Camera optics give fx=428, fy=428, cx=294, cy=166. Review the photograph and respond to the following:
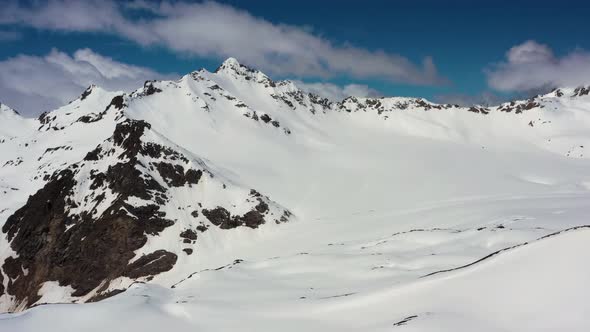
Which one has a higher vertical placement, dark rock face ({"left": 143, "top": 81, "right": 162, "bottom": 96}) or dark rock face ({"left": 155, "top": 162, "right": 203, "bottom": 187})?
dark rock face ({"left": 143, "top": 81, "right": 162, "bottom": 96})

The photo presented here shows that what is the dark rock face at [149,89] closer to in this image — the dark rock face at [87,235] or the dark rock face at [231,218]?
the dark rock face at [87,235]

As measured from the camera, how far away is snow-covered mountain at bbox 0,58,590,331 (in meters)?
19.8

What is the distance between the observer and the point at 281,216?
8356 centimetres

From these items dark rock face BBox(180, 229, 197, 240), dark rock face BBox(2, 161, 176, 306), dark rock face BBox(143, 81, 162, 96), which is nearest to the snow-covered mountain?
dark rock face BBox(180, 229, 197, 240)

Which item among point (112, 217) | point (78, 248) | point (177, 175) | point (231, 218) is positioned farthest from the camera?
point (177, 175)

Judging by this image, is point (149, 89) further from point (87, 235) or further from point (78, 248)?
point (78, 248)

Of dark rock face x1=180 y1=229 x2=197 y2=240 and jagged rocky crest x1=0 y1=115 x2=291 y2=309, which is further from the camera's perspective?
dark rock face x1=180 y1=229 x2=197 y2=240

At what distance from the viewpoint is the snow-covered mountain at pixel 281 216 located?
64.9 ft

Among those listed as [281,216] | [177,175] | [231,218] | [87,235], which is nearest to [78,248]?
[87,235]

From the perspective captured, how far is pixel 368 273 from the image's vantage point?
100ft

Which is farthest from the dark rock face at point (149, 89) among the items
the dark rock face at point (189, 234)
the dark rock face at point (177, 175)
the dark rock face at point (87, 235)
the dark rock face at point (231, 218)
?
the dark rock face at point (189, 234)

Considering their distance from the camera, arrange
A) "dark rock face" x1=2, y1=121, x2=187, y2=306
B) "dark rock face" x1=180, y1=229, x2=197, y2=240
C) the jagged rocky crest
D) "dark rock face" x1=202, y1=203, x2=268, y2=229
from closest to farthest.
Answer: "dark rock face" x1=2, y1=121, x2=187, y2=306, the jagged rocky crest, "dark rock face" x1=180, y1=229, x2=197, y2=240, "dark rock face" x1=202, y1=203, x2=268, y2=229

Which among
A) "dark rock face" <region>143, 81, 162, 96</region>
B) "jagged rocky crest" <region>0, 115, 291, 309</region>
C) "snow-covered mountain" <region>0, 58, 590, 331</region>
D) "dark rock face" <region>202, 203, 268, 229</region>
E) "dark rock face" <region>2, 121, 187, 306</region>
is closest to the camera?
"snow-covered mountain" <region>0, 58, 590, 331</region>

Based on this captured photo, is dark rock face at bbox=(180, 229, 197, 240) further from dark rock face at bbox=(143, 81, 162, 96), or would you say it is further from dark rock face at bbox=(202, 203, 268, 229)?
dark rock face at bbox=(143, 81, 162, 96)
